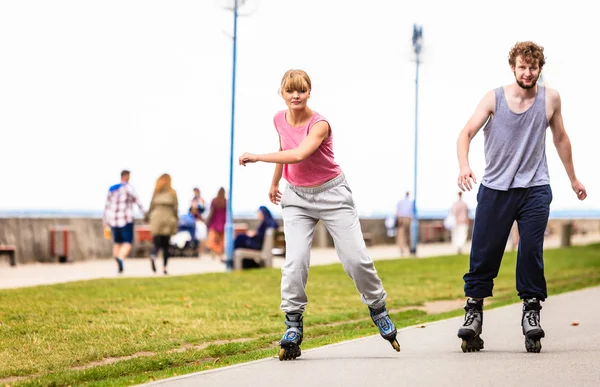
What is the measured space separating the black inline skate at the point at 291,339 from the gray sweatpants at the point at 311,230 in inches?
2.2

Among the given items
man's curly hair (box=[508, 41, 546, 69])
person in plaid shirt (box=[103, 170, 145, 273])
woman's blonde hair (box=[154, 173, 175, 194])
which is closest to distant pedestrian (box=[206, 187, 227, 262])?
woman's blonde hair (box=[154, 173, 175, 194])

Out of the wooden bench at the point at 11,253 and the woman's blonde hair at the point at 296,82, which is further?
the wooden bench at the point at 11,253

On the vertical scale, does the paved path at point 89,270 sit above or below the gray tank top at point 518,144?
below

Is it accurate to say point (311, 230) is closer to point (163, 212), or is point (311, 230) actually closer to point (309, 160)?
point (309, 160)

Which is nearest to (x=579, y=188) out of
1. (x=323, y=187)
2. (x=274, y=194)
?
(x=323, y=187)

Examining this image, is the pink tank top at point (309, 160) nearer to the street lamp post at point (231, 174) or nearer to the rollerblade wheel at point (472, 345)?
the rollerblade wheel at point (472, 345)

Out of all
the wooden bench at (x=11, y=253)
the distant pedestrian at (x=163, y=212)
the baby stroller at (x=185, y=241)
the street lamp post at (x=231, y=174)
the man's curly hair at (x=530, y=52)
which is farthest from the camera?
the baby stroller at (x=185, y=241)

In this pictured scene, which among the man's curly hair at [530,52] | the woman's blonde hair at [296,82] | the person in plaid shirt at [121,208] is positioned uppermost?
the man's curly hair at [530,52]

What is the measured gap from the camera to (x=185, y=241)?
27.2m

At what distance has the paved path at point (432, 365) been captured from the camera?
→ 5898mm

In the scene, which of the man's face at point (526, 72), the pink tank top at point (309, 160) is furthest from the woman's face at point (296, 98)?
the man's face at point (526, 72)

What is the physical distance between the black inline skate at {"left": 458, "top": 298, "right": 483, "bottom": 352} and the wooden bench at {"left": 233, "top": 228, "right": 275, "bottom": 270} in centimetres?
1225

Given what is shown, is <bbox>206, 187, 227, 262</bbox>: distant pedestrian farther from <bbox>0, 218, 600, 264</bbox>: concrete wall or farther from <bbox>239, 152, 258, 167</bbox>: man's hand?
<bbox>239, 152, 258, 167</bbox>: man's hand

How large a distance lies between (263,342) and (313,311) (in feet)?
10.5
